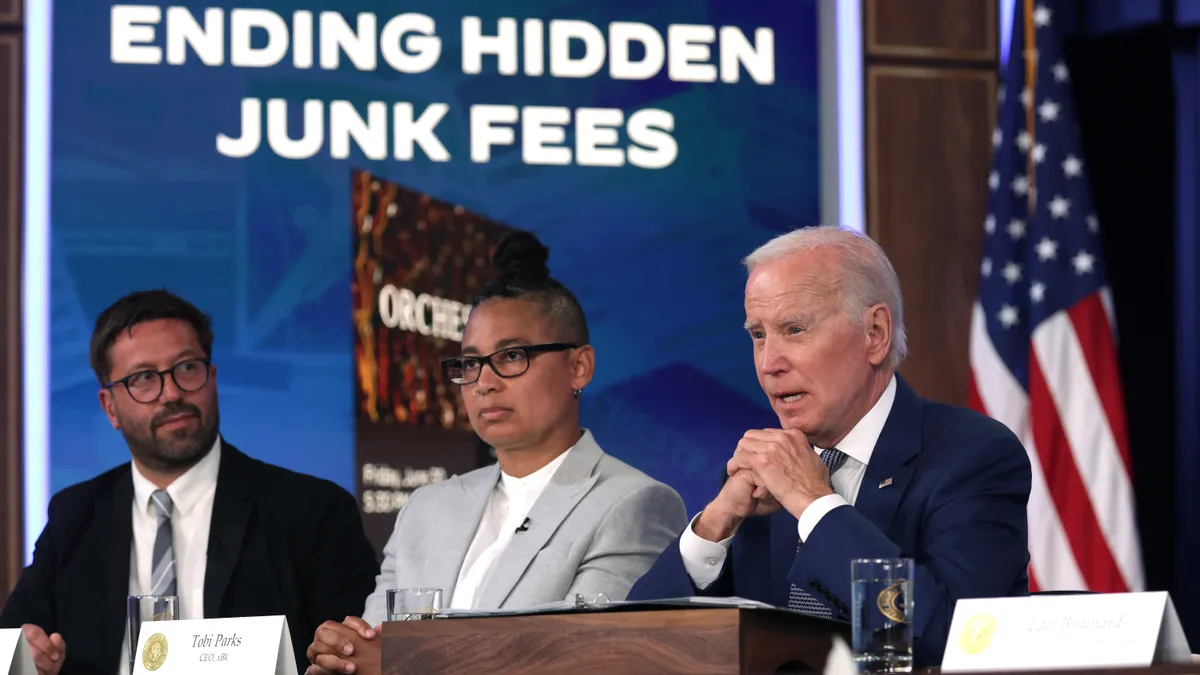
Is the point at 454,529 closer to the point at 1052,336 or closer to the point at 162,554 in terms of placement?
the point at 162,554

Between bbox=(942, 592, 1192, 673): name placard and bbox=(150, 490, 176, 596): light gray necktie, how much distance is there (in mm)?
2334

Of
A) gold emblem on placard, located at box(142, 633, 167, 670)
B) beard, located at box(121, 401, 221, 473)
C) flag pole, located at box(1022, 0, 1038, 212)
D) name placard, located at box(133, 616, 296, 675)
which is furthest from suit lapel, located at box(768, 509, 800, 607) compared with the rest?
flag pole, located at box(1022, 0, 1038, 212)

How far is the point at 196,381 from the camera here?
409 centimetres

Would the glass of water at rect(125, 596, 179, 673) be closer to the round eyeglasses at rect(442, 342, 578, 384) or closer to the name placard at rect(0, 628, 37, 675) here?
the name placard at rect(0, 628, 37, 675)

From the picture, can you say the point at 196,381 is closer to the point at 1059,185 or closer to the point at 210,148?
the point at 210,148

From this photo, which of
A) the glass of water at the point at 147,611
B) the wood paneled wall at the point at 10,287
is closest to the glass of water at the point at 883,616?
the glass of water at the point at 147,611

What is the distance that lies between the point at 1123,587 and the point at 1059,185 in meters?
1.38

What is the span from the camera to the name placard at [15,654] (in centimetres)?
276

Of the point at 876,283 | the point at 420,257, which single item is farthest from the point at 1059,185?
the point at 876,283

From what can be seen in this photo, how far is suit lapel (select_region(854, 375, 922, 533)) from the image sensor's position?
2.75 meters

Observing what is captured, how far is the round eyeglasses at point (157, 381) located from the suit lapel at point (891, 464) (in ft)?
6.54

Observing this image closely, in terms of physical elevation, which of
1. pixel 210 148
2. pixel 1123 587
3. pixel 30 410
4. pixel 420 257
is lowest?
pixel 1123 587

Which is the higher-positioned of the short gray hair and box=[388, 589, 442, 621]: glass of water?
the short gray hair

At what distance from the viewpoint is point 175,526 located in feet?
13.1
